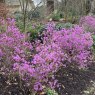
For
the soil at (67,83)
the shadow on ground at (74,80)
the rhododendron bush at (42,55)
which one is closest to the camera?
the rhododendron bush at (42,55)

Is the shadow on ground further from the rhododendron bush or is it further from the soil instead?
the rhododendron bush

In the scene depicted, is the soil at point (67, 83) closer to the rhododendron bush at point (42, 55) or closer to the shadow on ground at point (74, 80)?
the shadow on ground at point (74, 80)

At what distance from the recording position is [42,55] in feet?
18.9

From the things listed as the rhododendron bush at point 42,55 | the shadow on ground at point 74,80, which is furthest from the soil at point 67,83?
the rhododendron bush at point 42,55

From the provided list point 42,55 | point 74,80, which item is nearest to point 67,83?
point 74,80

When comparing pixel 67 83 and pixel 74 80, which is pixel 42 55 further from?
pixel 74 80

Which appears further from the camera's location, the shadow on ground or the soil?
the shadow on ground

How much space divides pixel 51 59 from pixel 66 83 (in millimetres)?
1347

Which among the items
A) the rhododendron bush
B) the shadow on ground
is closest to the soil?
the shadow on ground

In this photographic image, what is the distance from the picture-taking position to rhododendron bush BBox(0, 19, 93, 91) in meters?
5.54

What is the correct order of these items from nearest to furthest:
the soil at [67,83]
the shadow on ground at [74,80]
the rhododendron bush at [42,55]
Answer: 1. the rhododendron bush at [42,55]
2. the soil at [67,83]
3. the shadow on ground at [74,80]

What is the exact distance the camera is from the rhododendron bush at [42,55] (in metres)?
5.54

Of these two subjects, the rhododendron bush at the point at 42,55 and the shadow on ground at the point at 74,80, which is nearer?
the rhododendron bush at the point at 42,55

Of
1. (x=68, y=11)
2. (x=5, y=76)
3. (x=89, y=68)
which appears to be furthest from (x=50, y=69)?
(x=68, y=11)
